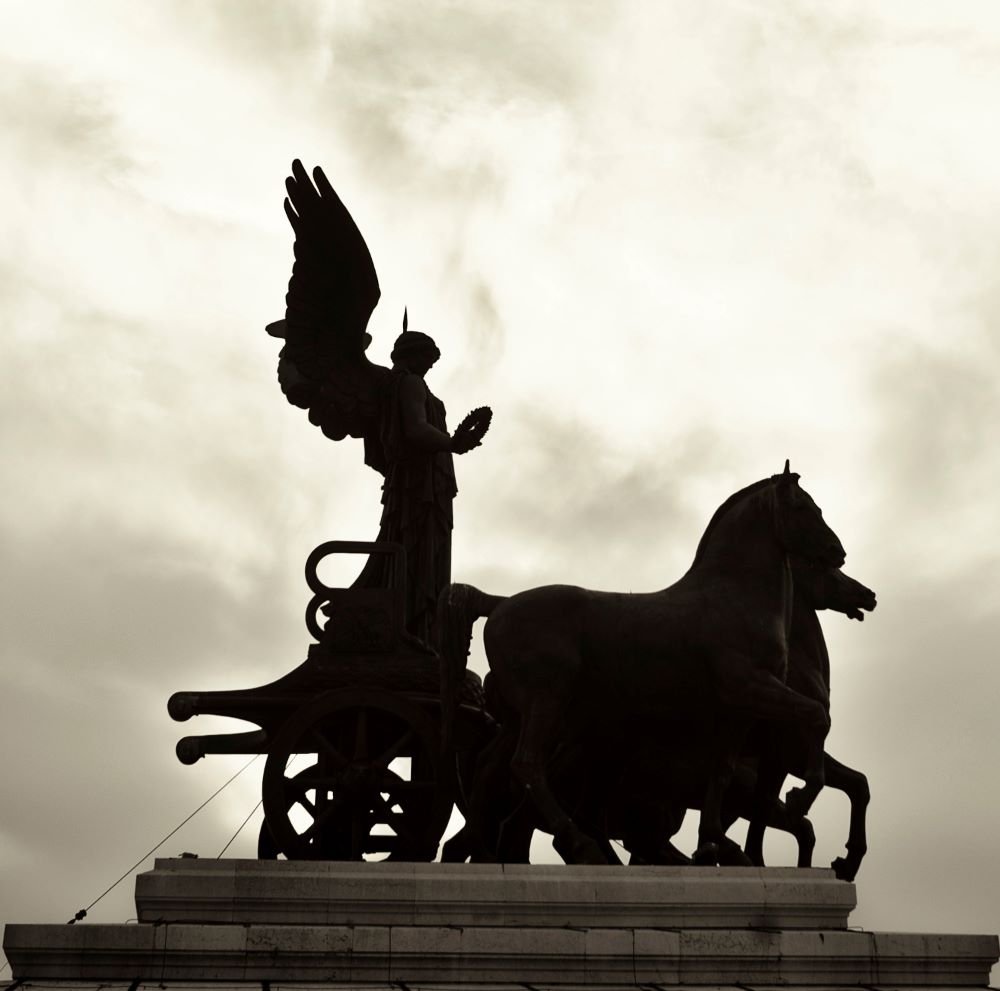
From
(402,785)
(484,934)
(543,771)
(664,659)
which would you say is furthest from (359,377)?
(484,934)

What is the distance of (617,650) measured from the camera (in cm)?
1266

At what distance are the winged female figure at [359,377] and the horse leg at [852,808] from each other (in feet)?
11.2

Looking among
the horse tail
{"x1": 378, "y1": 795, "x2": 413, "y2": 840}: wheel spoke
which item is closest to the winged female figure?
the horse tail

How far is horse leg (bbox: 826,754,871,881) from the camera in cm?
1277

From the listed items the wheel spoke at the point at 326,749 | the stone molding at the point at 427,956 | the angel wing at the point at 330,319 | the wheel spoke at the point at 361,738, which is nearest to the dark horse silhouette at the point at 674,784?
the wheel spoke at the point at 361,738

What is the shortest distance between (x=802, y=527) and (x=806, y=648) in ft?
3.43

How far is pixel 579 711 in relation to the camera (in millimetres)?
12844

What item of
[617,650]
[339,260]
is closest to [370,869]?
[617,650]

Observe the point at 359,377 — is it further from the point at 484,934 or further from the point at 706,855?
the point at 484,934

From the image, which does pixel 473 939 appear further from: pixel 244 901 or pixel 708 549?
pixel 708 549

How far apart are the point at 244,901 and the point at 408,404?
4.57 metres

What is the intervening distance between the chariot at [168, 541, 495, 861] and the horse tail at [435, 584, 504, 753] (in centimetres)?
15

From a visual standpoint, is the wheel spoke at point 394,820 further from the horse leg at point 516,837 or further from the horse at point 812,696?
the horse at point 812,696

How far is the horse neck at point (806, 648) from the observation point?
1338 cm
